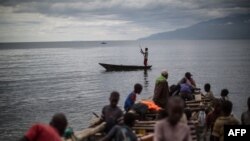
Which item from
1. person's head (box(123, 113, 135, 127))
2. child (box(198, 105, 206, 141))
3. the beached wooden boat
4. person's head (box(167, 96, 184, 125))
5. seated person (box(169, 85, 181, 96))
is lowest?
child (box(198, 105, 206, 141))

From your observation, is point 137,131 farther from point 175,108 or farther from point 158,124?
point 175,108

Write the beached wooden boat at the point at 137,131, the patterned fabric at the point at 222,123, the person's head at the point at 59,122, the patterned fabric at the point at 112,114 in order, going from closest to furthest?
the person's head at the point at 59,122, the patterned fabric at the point at 222,123, the patterned fabric at the point at 112,114, the beached wooden boat at the point at 137,131

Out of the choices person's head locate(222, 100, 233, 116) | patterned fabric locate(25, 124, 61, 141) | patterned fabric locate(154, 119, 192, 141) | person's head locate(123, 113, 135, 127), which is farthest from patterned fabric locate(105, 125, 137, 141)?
person's head locate(222, 100, 233, 116)

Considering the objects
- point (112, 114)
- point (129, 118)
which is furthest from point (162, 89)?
point (129, 118)

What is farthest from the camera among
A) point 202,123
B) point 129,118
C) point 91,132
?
point 202,123

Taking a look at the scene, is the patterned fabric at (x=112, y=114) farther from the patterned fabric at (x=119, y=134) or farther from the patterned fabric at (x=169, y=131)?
the patterned fabric at (x=169, y=131)

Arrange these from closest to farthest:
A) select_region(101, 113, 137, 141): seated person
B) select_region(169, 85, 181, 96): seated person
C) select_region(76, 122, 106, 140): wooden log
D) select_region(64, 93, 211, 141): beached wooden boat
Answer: select_region(101, 113, 137, 141): seated person
select_region(64, 93, 211, 141): beached wooden boat
select_region(76, 122, 106, 140): wooden log
select_region(169, 85, 181, 96): seated person

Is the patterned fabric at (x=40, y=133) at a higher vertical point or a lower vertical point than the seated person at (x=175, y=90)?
higher

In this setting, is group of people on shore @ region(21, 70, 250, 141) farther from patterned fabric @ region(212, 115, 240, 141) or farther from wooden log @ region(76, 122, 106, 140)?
wooden log @ region(76, 122, 106, 140)

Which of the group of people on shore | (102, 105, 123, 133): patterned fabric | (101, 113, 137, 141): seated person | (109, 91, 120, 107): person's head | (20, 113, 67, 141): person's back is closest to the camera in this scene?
the group of people on shore

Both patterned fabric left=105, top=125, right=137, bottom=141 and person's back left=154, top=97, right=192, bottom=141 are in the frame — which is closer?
person's back left=154, top=97, right=192, bottom=141

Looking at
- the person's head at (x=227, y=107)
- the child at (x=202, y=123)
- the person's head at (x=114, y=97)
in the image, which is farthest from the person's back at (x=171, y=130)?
the child at (x=202, y=123)

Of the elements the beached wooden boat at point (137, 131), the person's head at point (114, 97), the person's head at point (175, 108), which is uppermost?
the person's head at point (175, 108)

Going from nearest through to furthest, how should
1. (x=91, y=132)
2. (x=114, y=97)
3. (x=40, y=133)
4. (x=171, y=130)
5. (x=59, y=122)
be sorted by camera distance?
(x=171, y=130) < (x=40, y=133) < (x=59, y=122) < (x=114, y=97) < (x=91, y=132)
